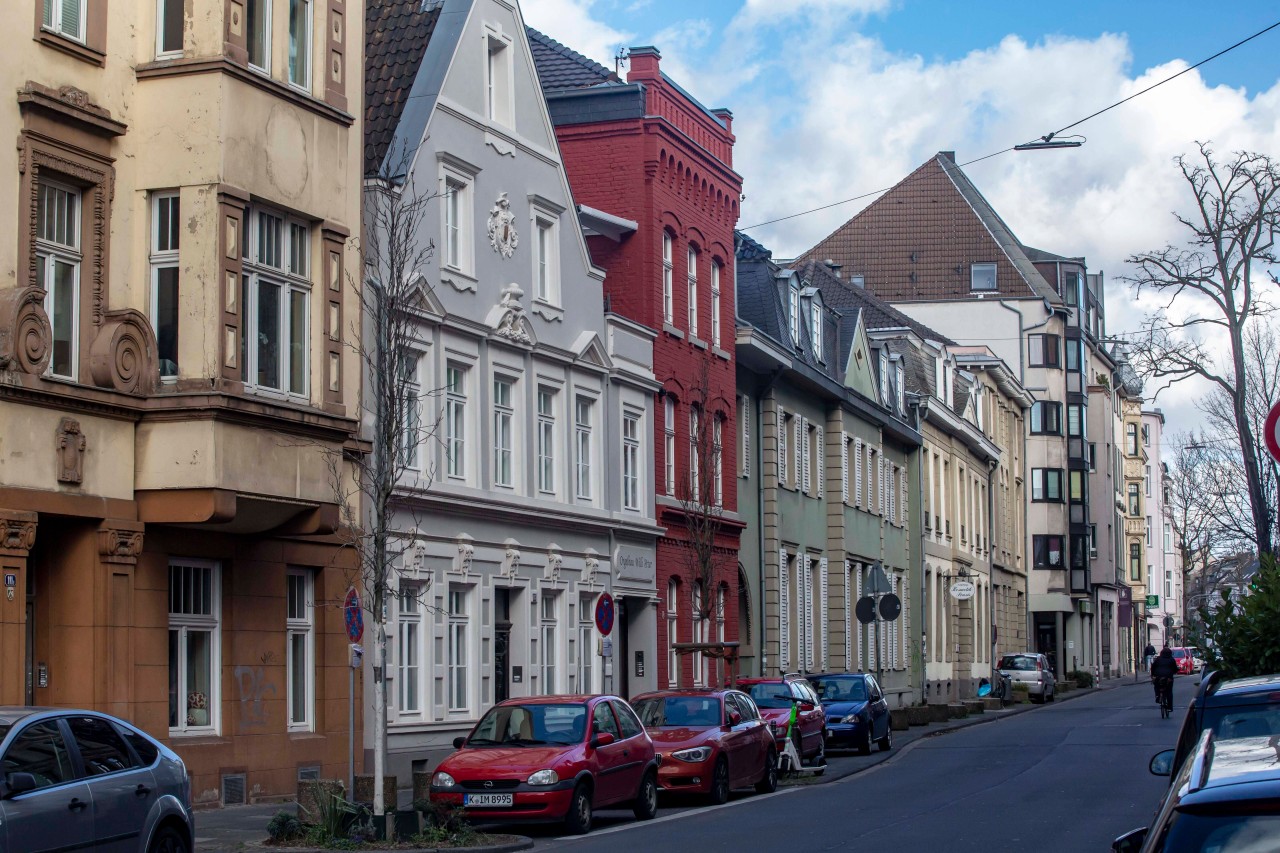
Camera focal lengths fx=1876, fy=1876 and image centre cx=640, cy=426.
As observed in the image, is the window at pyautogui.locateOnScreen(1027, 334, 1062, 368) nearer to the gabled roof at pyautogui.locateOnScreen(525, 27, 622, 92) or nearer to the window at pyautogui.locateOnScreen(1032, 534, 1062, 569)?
the window at pyautogui.locateOnScreen(1032, 534, 1062, 569)

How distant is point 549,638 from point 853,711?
603cm

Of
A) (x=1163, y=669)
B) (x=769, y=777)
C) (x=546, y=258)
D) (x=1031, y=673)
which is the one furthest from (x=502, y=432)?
(x=1031, y=673)

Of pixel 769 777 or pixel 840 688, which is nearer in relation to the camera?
pixel 769 777

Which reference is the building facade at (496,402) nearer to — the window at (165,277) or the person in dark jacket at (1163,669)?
the window at (165,277)

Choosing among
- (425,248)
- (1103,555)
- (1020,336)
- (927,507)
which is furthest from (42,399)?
(1103,555)

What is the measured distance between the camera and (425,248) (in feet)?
89.0

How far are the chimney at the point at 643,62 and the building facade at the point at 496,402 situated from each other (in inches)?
183

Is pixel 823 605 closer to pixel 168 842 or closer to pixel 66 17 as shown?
pixel 66 17

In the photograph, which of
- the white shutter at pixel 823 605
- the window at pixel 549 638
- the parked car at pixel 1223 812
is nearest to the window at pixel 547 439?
the window at pixel 549 638

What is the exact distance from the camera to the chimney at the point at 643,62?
118ft

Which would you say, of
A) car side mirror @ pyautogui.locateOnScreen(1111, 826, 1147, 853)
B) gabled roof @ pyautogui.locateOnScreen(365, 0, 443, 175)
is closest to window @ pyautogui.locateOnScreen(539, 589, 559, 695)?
gabled roof @ pyautogui.locateOnScreen(365, 0, 443, 175)

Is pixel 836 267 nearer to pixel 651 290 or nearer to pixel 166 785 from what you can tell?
pixel 651 290

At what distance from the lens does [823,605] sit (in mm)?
48906

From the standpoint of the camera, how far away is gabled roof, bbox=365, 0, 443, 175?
28066 millimetres
